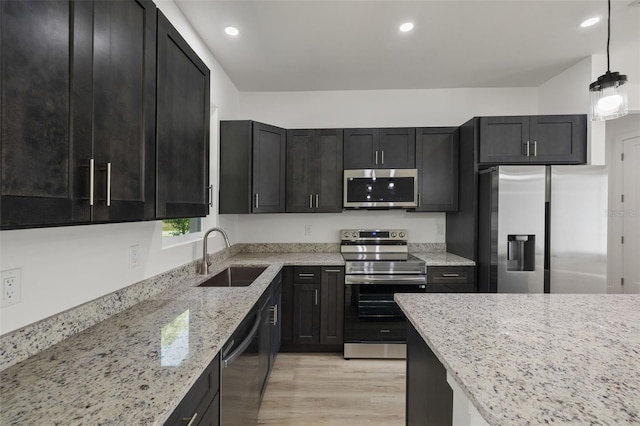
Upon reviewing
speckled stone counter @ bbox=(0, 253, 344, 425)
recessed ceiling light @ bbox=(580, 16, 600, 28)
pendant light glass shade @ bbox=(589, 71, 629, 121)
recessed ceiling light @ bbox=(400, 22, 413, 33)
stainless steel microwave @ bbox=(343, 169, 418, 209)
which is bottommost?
speckled stone counter @ bbox=(0, 253, 344, 425)

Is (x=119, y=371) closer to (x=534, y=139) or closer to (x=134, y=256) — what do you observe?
(x=134, y=256)

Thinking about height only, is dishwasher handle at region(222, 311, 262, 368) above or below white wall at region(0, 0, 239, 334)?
below

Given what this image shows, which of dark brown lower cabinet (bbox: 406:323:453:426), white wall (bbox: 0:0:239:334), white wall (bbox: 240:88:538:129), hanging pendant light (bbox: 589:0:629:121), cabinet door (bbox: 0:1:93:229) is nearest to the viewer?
cabinet door (bbox: 0:1:93:229)

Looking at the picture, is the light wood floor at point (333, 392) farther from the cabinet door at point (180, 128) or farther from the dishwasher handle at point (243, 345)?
the cabinet door at point (180, 128)

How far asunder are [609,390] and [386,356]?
225 cm

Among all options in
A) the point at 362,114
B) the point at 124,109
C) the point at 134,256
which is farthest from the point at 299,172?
the point at 124,109

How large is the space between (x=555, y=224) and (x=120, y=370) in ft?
10.3

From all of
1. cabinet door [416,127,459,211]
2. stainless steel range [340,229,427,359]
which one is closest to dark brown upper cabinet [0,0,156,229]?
stainless steel range [340,229,427,359]

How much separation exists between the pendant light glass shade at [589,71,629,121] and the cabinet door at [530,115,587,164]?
52.3 inches

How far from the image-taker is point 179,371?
88cm

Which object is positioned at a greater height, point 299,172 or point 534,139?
point 534,139

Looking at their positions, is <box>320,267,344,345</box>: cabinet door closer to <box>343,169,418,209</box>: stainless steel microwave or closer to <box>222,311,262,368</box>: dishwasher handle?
<box>343,169,418,209</box>: stainless steel microwave

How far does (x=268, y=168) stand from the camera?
9.79 ft

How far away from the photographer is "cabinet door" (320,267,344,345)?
2.84 meters
